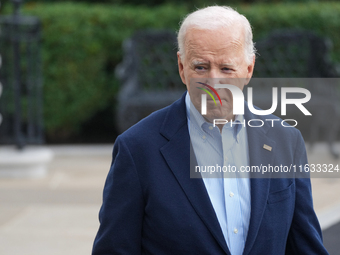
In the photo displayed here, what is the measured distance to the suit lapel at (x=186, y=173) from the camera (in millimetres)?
1671

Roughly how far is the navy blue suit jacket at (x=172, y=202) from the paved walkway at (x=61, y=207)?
2.85 m

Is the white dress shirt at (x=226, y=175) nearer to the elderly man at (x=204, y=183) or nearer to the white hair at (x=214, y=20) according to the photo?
the elderly man at (x=204, y=183)

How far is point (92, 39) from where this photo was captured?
9.81 meters

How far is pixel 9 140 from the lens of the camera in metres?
8.78

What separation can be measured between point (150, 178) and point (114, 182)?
0.13 meters

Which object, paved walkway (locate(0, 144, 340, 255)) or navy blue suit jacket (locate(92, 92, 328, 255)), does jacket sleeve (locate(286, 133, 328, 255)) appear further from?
paved walkway (locate(0, 144, 340, 255))

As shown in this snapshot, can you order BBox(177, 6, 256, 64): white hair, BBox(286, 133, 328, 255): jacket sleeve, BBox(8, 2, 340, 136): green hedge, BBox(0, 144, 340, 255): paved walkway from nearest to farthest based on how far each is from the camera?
BBox(177, 6, 256, 64): white hair < BBox(286, 133, 328, 255): jacket sleeve < BBox(0, 144, 340, 255): paved walkway < BBox(8, 2, 340, 136): green hedge

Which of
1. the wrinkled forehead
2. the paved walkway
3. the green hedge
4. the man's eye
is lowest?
the paved walkway

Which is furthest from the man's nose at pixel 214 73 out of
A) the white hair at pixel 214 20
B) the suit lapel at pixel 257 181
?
the suit lapel at pixel 257 181

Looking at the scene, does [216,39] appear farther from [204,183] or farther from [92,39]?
[92,39]

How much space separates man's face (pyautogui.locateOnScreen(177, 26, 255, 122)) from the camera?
1653mm

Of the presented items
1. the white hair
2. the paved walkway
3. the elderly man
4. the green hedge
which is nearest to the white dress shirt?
the elderly man

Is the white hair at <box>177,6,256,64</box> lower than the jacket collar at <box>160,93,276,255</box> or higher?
higher

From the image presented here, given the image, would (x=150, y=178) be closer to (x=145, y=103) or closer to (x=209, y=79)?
(x=209, y=79)
